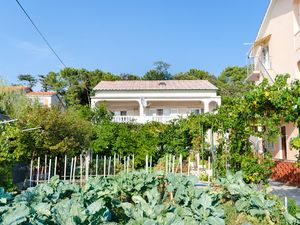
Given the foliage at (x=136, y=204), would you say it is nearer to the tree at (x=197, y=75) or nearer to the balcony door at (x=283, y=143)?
the balcony door at (x=283, y=143)

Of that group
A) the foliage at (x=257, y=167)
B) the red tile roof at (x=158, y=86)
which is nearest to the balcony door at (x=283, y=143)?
the foliage at (x=257, y=167)

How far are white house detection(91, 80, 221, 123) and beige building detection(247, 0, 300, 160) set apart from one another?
30.1 ft

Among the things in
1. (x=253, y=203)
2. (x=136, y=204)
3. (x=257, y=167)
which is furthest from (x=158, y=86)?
(x=136, y=204)

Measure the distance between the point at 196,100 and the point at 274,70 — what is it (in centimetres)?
1212

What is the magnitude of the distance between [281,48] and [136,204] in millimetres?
13337

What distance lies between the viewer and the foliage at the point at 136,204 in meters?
3.62

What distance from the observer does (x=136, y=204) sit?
5438 mm

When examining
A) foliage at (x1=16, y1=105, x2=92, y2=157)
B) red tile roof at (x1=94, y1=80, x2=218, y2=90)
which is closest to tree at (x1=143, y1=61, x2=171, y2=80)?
red tile roof at (x1=94, y1=80, x2=218, y2=90)

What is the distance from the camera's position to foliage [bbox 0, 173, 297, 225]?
362cm

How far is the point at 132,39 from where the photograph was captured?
15.0 m

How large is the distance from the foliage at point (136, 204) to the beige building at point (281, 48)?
7.48 meters

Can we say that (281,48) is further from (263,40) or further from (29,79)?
(29,79)

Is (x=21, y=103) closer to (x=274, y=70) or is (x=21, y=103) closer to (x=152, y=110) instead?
(x=152, y=110)

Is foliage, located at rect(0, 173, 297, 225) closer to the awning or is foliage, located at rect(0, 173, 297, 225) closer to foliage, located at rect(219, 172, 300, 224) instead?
foliage, located at rect(219, 172, 300, 224)
